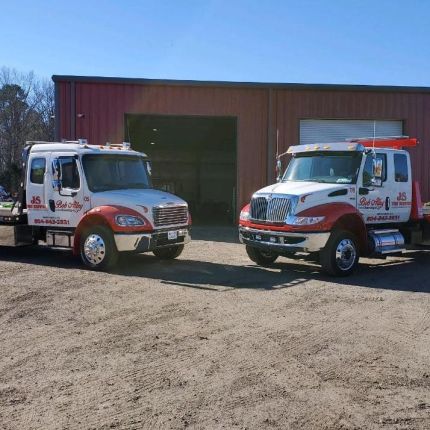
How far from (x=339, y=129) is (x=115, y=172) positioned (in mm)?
11061

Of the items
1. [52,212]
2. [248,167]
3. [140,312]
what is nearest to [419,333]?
[140,312]

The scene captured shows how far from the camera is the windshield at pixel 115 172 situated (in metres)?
11.1

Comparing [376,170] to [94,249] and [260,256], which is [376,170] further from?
[94,249]

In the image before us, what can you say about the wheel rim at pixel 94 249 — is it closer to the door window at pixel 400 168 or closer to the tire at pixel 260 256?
the tire at pixel 260 256

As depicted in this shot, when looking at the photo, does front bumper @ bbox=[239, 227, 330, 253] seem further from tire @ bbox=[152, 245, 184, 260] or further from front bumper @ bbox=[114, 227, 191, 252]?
tire @ bbox=[152, 245, 184, 260]

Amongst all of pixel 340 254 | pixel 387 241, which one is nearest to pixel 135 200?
pixel 340 254

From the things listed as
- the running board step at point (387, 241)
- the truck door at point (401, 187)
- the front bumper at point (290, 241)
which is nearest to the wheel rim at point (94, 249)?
the front bumper at point (290, 241)

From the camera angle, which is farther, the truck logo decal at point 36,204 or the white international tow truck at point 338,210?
the truck logo decal at point 36,204

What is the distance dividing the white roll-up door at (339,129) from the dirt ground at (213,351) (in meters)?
10.5

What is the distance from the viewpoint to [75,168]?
11125 mm

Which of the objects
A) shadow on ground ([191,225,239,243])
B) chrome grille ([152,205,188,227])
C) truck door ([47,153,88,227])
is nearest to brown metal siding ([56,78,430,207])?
shadow on ground ([191,225,239,243])

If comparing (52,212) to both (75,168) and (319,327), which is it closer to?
(75,168)

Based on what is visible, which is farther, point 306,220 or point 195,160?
point 195,160

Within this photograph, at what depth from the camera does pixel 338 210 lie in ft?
33.2
